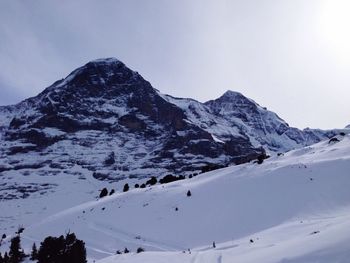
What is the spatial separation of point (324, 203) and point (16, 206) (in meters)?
124

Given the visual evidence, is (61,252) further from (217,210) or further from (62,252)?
(217,210)

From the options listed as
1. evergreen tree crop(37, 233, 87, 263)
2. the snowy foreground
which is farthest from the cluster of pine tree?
the snowy foreground

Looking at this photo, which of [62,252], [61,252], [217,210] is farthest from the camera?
[217,210]

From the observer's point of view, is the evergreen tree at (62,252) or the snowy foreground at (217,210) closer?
the evergreen tree at (62,252)

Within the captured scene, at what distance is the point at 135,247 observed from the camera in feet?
150

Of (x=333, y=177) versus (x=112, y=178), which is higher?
(x=112, y=178)

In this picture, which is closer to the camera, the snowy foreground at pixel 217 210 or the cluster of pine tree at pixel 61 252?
the cluster of pine tree at pixel 61 252

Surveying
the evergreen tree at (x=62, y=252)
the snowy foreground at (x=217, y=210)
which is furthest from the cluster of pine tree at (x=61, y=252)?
the snowy foreground at (x=217, y=210)

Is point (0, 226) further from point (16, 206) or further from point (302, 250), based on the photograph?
point (302, 250)

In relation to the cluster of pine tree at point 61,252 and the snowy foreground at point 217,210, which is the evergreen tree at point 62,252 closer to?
the cluster of pine tree at point 61,252

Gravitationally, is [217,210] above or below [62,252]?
above

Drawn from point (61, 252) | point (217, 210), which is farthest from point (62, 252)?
point (217, 210)

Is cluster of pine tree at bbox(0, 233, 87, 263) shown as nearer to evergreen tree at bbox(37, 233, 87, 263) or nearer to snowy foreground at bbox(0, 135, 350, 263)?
evergreen tree at bbox(37, 233, 87, 263)

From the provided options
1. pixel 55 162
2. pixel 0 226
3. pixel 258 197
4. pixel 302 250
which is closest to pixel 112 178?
pixel 55 162
